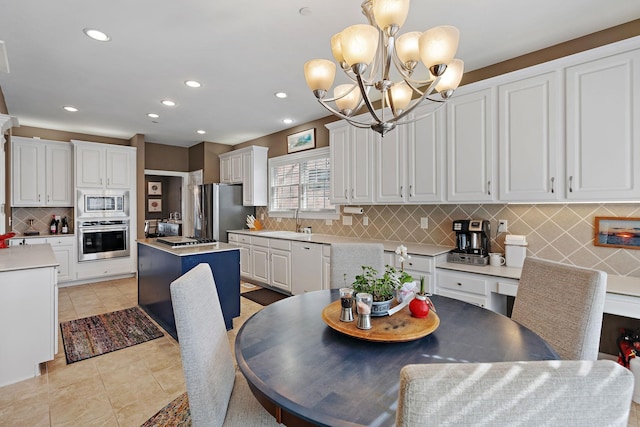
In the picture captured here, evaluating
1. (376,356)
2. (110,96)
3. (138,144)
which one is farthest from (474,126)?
(138,144)

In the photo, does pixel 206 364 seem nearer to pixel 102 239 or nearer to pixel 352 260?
pixel 352 260

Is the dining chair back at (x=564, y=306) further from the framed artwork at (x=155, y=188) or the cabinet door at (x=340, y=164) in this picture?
the framed artwork at (x=155, y=188)

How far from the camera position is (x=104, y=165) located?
5199 mm

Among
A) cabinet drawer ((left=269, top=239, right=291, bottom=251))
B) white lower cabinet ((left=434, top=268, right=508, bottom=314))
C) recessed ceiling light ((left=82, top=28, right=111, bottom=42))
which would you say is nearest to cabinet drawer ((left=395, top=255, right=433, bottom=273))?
white lower cabinet ((left=434, top=268, right=508, bottom=314))

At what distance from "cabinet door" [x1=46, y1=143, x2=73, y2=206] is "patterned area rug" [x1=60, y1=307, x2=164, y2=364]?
247 centimetres

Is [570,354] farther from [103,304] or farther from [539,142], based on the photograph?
[103,304]

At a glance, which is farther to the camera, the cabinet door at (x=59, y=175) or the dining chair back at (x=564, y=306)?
the cabinet door at (x=59, y=175)

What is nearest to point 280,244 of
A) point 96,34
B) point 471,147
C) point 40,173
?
point 471,147

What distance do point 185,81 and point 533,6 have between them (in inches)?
121

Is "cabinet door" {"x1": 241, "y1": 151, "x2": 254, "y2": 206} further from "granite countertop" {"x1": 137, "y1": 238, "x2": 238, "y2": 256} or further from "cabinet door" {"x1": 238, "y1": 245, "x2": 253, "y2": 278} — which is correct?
"granite countertop" {"x1": 137, "y1": 238, "x2": 238, "y2": 256}

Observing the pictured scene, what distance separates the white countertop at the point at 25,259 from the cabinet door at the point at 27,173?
6.97 ft

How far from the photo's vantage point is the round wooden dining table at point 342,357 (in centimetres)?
88

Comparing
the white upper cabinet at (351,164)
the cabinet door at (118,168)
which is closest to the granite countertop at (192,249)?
the white upper cabinet at (351,164)

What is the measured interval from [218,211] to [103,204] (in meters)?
1.86
